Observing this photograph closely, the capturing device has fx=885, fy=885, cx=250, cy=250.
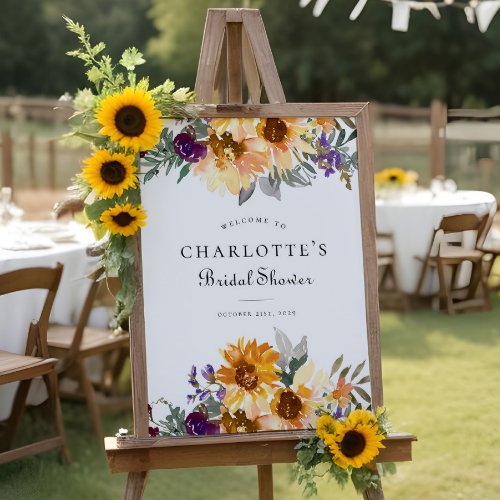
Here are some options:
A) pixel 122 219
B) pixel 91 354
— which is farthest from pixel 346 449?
pixel 91 354

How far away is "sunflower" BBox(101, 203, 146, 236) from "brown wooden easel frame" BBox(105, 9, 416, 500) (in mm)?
54

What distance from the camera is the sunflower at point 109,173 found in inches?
85.6

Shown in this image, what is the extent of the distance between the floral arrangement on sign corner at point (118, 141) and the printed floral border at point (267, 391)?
11.2 inches

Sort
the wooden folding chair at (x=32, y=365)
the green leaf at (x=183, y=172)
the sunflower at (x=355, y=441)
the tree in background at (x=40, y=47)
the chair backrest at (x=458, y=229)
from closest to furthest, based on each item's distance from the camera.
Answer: the sunflower at (x=355, y=441)
the green leaf at (x=183, y=172)
the wooden folding chair at (x=32, y=365)
the chair backrest at (x=458, y=229)
the tree in background at (x=40, y=47)

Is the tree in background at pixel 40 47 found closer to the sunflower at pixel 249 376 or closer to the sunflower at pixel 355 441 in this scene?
the sunflower at pixel 249 376

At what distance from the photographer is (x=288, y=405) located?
7.32ft

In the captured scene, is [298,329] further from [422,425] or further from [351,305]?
[422,425]

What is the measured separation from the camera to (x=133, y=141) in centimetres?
217

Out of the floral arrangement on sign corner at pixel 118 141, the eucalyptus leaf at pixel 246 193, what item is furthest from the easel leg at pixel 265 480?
the eucalyptus leaf at pixel 246 193

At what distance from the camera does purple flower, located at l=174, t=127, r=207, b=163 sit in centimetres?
225

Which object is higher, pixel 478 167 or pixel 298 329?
pixel 478 167

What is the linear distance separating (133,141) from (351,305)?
2.26 ft

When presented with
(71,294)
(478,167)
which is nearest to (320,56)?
(478,167)

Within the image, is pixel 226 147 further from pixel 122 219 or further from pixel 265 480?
pixel 265 480
